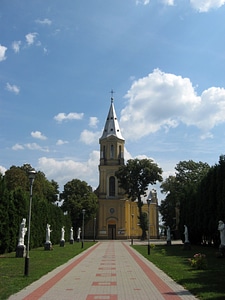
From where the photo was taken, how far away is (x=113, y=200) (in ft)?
228

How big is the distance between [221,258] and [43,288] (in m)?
13.4

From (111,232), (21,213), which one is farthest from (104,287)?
(111,232)

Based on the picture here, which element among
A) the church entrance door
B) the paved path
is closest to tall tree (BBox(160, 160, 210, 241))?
the church entrance door

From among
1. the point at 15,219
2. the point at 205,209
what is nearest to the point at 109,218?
the point at 205,209

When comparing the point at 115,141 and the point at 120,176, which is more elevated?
the point at 115,141

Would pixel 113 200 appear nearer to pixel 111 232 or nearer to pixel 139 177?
pixel 111 232

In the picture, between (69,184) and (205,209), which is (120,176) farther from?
(205,209)

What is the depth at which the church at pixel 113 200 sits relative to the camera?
2697 inches

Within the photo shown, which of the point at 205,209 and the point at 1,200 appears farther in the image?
the point at 205,209

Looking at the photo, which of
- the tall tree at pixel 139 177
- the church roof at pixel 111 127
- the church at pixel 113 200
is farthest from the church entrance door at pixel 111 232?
the church roof at pixel 111 127

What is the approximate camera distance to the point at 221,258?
2028 centimetres

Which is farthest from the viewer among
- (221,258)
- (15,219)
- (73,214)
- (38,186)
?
(73,214)

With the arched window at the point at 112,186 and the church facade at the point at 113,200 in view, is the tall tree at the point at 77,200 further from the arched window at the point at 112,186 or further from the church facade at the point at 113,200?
the arched window at the point at 112,186

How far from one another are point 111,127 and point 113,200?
1628 centimetres
